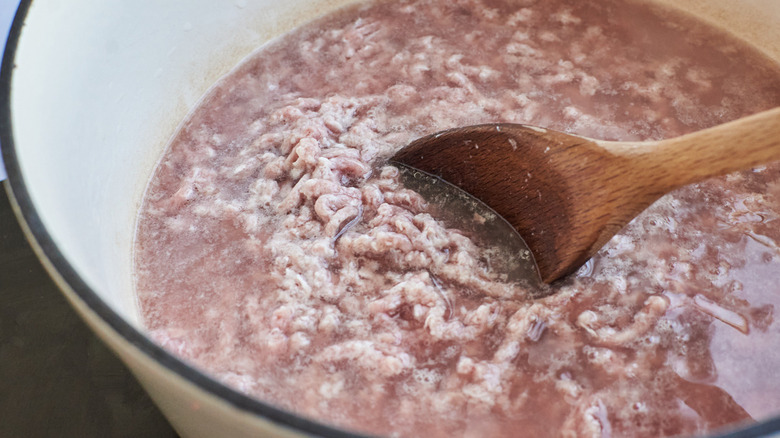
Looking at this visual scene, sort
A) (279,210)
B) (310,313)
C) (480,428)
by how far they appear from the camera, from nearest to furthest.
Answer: (480,428) → (310,313) → (279,210)

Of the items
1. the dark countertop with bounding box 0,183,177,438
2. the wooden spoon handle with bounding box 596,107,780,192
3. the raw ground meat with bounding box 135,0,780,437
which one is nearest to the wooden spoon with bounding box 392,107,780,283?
the wooden spoon handle with bounding box 596,107,780,192

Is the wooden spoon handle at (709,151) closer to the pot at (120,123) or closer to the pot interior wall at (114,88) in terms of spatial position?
the pot at (120,123)

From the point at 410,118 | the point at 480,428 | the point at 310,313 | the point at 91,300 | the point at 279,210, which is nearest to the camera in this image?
the point at 91,300

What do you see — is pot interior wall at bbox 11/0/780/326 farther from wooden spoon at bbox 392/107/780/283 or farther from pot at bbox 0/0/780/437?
wooden spoon at bbox 392/107/780/283

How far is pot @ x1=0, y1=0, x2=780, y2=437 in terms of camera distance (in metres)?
0.83

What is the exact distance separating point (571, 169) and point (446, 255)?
0.30m

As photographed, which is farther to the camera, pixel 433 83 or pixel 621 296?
pixel 433 83

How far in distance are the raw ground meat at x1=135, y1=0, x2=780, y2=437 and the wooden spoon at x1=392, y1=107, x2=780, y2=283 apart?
10 cm

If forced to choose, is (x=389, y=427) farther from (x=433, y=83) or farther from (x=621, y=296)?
(x=433, y=83)

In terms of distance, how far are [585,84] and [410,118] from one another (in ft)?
1.53

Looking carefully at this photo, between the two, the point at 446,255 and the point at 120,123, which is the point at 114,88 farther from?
the point at 446,255

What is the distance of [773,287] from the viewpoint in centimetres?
133

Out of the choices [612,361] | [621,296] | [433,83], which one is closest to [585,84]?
[433,83]

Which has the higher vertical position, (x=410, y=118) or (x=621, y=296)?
(x=410, y=118)
